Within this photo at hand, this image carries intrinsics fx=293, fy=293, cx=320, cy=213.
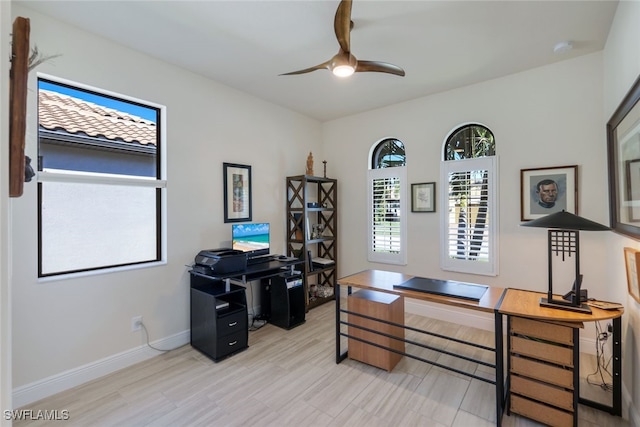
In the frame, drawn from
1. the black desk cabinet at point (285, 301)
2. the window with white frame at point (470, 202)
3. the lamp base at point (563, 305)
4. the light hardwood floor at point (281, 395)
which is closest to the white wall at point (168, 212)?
the light hardwood floor at point (281, 395)

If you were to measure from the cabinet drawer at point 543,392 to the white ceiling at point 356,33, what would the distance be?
259 cm

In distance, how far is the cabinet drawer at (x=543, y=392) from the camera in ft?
5.92

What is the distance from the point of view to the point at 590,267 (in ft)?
9.05

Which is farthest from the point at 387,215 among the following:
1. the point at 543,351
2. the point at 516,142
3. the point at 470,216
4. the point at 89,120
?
the point at 89,120

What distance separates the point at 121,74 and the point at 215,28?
977mm

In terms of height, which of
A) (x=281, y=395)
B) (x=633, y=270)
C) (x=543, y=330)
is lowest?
(x=281, y=395)

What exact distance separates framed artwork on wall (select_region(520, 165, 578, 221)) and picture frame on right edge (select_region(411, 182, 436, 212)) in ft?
3.01

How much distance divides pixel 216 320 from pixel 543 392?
2514mm

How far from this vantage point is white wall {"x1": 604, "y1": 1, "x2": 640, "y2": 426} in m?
1.80

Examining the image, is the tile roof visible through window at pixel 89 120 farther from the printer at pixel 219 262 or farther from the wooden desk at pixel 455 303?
the wooden desk at pixel 455 303

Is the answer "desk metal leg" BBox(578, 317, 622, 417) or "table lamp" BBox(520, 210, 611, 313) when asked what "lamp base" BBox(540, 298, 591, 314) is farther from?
"desk metal leg" BBox(578, 317, 622, 417)

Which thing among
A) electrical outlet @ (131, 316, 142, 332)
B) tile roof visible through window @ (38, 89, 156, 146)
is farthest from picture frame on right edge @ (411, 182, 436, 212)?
electrical outlet @ (131, 316, 142, 332)

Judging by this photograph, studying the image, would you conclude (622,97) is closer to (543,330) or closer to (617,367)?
(543,330)

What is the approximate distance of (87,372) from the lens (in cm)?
239
